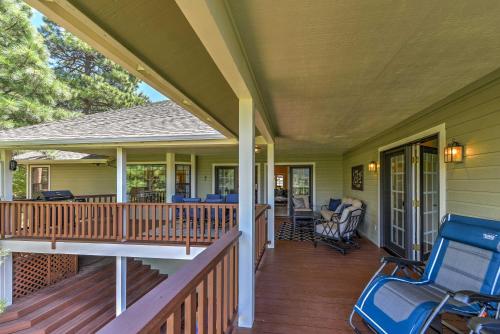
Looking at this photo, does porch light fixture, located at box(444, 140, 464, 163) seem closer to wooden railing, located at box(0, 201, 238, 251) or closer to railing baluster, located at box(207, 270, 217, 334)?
railing baluster, located at box(207, 270, 217, 334)

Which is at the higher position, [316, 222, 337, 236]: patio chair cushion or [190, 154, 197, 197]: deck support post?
[190, 154, 197, 197]: deck support post

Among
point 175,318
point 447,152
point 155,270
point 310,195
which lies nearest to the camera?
point 175,318

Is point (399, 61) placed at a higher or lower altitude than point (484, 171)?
higher

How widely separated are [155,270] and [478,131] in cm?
829

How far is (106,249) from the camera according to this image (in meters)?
5.34

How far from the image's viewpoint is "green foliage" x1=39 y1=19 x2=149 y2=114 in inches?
563

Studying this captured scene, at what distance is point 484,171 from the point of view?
2.61 m

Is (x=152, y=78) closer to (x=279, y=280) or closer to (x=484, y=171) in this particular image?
(x=279, y=280)

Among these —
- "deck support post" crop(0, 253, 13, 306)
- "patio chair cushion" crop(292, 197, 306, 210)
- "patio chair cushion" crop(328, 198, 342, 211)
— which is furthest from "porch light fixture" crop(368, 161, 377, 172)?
"deck support post" crop(0, 253, 13, 306)

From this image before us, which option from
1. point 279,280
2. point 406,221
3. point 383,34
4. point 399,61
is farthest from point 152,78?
point 406,221

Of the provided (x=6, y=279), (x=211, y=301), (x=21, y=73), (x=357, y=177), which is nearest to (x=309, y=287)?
(x=211, y=301)

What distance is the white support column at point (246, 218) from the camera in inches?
97.5

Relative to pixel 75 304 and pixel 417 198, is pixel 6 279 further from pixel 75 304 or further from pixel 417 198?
pixel 417 198

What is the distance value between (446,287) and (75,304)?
7100 millimetres
